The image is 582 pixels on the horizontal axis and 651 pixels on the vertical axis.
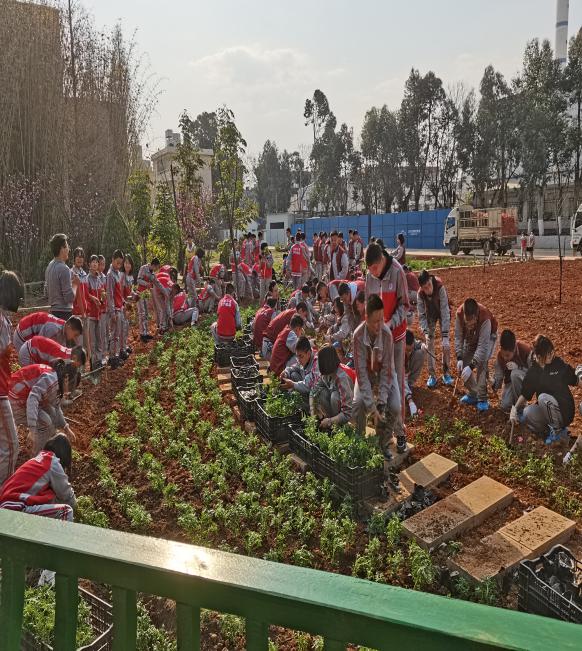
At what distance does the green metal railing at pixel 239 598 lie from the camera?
0.83 meters

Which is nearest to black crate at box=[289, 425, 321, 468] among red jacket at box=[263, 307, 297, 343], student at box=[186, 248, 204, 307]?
red jacket at box=[263, 307, 297, 343]

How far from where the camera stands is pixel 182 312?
12516 millimetres

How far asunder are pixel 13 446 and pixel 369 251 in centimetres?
385

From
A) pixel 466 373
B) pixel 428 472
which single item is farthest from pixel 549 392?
pixel 428 472

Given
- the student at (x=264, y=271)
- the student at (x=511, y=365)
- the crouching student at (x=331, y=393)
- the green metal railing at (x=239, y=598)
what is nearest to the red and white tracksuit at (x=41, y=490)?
the crouching student at (x=331, y=393)

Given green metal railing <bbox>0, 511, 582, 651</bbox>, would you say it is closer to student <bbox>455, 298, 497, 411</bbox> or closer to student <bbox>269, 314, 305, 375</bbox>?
student <bbox>269, 314, 305, 375</bbox>

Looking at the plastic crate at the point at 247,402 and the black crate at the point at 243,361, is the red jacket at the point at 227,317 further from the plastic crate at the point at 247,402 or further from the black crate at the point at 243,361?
the plastic crate at the point at 247,402

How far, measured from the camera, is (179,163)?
1795cm

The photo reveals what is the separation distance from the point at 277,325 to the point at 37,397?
3976 mm

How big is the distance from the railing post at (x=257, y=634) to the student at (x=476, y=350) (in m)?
6.01

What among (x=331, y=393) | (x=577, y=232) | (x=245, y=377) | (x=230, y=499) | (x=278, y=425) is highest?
(x=577, y=232)

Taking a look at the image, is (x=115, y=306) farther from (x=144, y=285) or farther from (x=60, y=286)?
(x=60, y=286)

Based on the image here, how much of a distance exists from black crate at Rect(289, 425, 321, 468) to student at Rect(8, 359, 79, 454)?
2315 millimetres

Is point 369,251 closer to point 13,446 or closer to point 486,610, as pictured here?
point 13,446
